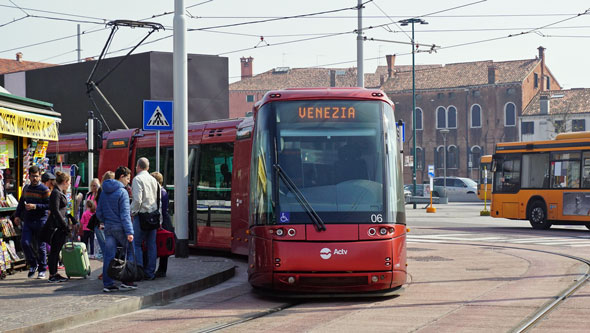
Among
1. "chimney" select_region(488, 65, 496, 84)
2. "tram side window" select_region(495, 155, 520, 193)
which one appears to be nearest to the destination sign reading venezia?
"tram side window" select_region(495, 155, 520, 193)

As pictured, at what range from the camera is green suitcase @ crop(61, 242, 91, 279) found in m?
12.8

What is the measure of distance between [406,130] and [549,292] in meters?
75.2

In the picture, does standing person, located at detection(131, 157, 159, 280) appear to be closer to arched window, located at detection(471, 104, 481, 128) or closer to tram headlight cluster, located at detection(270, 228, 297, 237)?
tram headlight cluster, located at detection(270, 228, 297, 237)

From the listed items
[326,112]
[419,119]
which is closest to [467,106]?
[419,119]

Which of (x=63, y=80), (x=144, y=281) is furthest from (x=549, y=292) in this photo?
(x=63, y=80)

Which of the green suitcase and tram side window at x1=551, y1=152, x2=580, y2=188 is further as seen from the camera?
tram side window at x1=551, y1=152, x2=580, y2=188

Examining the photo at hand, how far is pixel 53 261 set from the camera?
12852 mm

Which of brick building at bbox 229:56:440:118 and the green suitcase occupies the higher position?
brick building at bbox 229:56:440:118

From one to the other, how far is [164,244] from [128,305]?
253 centimetres

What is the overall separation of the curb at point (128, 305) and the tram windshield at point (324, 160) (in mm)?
1608

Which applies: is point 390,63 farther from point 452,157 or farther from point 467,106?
point 452,157

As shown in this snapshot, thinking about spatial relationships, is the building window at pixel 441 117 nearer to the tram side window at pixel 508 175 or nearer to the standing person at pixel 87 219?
the tram side window at pixel 508 175

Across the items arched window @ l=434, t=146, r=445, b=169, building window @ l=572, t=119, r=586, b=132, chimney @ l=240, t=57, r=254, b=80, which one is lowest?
arched window @ l=434, t=146, r=445, b=169

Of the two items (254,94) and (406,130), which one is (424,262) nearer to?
(406,130)
